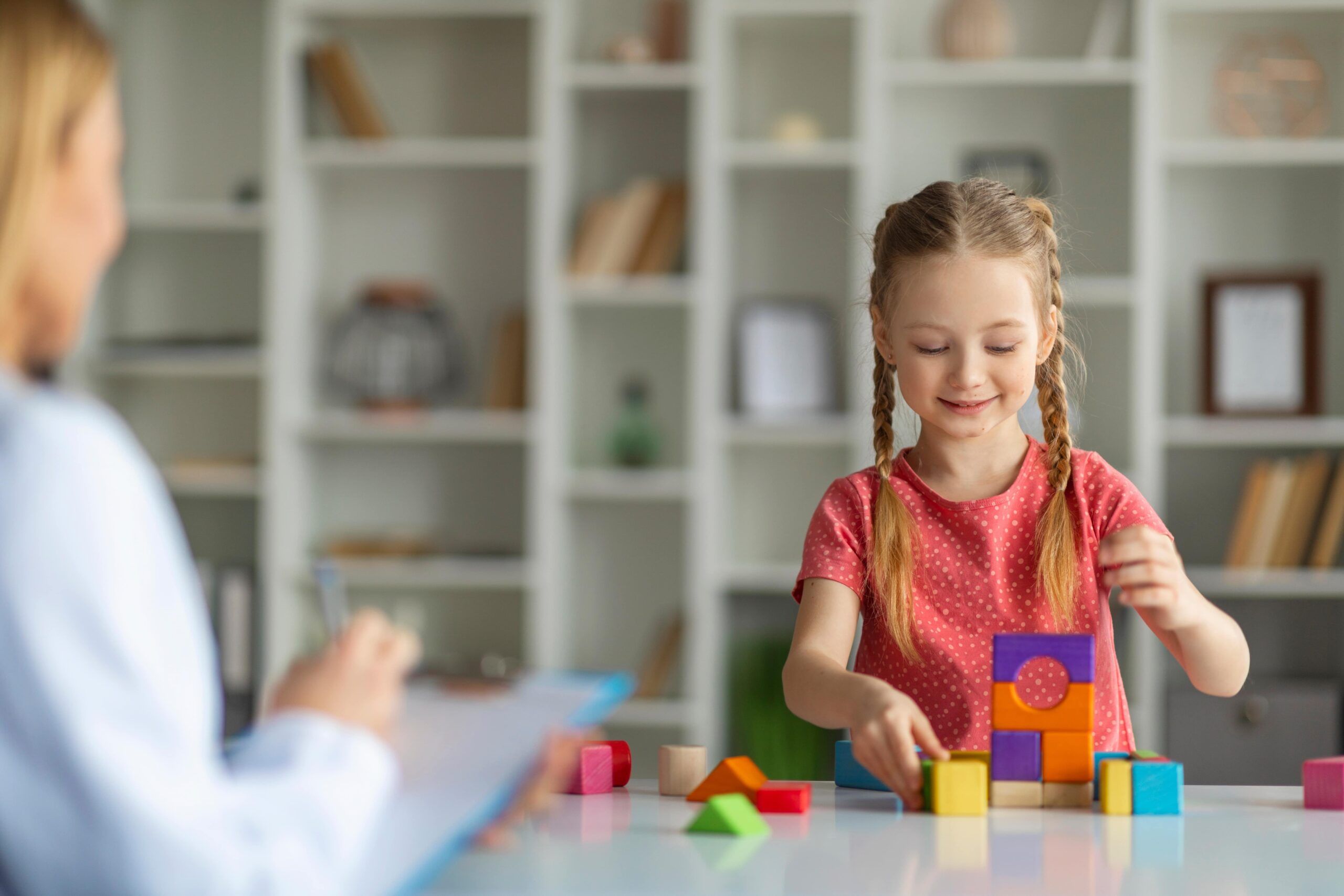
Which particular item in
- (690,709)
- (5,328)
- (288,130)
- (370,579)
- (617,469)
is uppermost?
(288,130)

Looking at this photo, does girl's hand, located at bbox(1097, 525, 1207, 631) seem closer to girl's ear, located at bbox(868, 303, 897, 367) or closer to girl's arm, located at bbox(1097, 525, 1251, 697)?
girl's arm, located at bbox(1097, 525, 1251, 697)

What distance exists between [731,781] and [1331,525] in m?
2.53

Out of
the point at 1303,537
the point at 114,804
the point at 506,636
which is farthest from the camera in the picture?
the point at 506,636

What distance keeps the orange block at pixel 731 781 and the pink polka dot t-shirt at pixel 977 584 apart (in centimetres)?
31

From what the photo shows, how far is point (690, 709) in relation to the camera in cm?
312

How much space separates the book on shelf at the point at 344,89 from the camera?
3232 millimetres

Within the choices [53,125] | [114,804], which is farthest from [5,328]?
[114,804]

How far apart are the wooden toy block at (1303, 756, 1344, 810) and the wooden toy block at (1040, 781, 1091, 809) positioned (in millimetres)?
158

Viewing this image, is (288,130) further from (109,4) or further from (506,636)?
(506,636)

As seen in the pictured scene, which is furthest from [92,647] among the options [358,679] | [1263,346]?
[1263,346]

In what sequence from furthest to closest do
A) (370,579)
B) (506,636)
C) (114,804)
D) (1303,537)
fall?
(506,636) < (370,579) < (1303,537) < (114,804)

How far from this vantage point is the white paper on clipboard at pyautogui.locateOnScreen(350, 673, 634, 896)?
1.70 feet

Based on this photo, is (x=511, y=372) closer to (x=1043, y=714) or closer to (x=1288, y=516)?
(x=1288, y=516)

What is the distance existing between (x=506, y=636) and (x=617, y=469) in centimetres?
57
